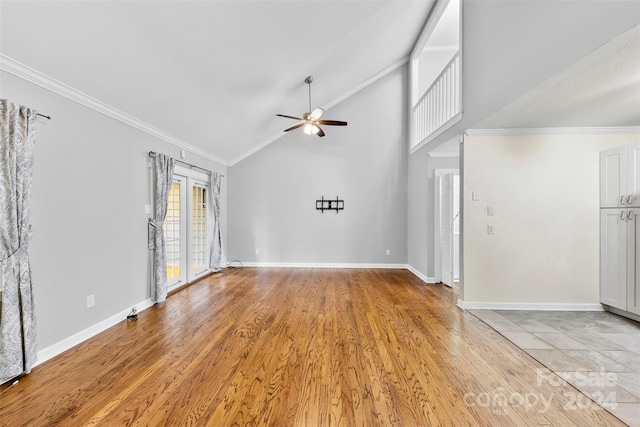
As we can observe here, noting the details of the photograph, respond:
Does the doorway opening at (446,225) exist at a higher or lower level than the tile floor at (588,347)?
higher

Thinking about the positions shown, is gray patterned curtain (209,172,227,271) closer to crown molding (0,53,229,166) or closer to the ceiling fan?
crown molding (0,53,229,166)

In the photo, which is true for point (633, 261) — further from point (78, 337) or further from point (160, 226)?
point (78, 337)

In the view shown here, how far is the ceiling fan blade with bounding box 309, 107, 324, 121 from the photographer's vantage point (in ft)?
13.4

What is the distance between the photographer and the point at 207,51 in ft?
9.68

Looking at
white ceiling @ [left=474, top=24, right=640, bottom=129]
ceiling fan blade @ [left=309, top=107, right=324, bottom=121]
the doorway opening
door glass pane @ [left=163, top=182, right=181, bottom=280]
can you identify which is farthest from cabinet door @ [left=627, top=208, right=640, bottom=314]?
door glass pane @ [left=163, top=182, right=181, bottom=280]

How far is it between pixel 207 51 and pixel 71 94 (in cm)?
136

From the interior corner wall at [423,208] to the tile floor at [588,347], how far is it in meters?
1.77

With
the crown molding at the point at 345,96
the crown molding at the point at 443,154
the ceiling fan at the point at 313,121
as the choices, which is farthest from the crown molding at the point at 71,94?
the crown molding at the point at 443,154

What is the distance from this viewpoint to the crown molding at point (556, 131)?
345 cm

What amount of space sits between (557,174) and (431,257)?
2293 millimetres

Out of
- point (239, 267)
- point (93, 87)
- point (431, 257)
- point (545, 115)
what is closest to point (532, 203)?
point (545, 115)

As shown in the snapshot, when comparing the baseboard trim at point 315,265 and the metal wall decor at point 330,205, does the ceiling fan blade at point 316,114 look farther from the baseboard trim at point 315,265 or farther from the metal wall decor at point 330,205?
the baseboard trim at point 315,265

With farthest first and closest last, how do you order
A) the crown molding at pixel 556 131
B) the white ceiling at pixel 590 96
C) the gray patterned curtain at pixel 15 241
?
the crown molding at pixel 556 131 → the gray patterned curtain at pixel 15 241 → the white ceiling at pixel 590 96

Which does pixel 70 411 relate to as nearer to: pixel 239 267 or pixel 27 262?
pixel 27 262
